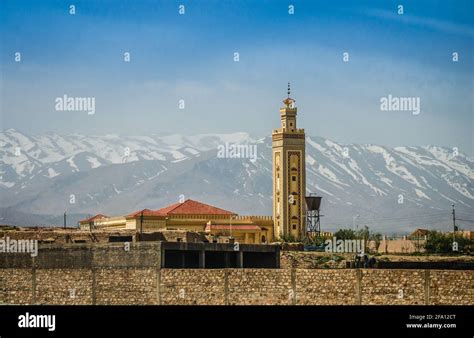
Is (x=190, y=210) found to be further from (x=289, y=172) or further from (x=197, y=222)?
(x=289, y=172)

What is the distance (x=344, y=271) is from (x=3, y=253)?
19703 mm

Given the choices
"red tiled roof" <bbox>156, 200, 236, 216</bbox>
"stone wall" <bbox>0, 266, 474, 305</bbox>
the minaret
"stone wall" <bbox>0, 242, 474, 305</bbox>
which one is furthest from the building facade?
"stone wall" <bbox>0, 266, 474, 305</bbox>

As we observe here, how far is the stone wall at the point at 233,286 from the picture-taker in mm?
53875

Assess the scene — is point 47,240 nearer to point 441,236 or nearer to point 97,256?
point 97,256

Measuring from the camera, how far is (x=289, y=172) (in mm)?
142625

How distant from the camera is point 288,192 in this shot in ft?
467

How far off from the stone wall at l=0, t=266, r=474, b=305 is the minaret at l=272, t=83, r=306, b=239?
76.9 m

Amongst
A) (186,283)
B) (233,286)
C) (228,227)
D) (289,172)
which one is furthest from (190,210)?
(233,286)

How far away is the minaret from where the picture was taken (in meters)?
141

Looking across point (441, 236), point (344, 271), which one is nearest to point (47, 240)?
point (344, 271)

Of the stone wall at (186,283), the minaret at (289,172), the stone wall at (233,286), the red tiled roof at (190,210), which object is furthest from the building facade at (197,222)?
the stone wall at (233,286)

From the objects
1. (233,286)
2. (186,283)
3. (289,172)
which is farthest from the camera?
(289,172)

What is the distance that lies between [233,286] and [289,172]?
8538cm

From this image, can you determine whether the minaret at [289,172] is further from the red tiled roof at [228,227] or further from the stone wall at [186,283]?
the stone wall at [186,283]
